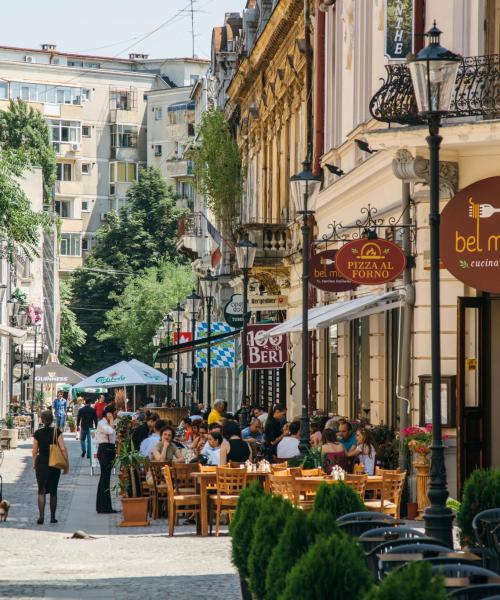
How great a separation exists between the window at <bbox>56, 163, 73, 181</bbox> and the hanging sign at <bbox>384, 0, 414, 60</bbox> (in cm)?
8844

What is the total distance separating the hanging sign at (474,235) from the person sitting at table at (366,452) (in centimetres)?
318

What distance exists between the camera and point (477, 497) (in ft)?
40.0

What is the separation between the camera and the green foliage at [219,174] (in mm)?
44312

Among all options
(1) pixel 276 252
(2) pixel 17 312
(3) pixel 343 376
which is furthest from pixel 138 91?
(3) pixel 343 376

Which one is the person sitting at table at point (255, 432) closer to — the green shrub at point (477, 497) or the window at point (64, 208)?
the green shrub at point (477, 497)

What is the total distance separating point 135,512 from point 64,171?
89334 millimetres

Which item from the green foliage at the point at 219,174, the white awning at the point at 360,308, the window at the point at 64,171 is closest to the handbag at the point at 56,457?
the white awning at the point at 360,308

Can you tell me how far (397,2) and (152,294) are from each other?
61.9 meters

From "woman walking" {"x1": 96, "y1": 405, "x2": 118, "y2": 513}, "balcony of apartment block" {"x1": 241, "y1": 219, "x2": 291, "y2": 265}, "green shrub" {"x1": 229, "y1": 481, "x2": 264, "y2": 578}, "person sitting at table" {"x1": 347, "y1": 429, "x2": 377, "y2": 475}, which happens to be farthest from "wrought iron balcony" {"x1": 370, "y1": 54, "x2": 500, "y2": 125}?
"balcony of apartment block" {"x1": 241, "y1": 219, "x2": 291, "y2": 265}

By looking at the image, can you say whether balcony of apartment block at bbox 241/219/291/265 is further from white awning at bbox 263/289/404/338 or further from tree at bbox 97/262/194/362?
tree at bbox 97/262/194/362

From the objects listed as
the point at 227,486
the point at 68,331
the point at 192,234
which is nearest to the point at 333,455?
the point at 227,486

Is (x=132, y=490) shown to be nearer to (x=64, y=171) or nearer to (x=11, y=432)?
(x=11, y=432)

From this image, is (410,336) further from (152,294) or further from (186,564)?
(152,294)

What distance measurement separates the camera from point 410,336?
21.3 metres
